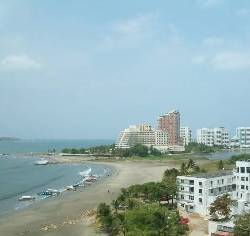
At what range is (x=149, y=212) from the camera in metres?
41.6

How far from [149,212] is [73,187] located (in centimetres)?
6351

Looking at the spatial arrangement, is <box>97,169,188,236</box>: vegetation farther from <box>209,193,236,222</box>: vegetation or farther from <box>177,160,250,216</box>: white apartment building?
<box>209,193,236,222</box>: vegetation

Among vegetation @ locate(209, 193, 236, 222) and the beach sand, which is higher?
vegetation @ locate(209, 193, 236, 222)

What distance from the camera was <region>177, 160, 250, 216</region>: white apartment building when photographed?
63.7 m

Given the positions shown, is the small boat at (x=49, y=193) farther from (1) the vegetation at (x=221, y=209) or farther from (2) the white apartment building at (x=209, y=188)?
(1) the vegetation at (x=221, y=209)

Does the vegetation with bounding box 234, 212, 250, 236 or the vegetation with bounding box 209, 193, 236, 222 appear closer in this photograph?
the vegetation with bounding box 234, 212, 250, 236

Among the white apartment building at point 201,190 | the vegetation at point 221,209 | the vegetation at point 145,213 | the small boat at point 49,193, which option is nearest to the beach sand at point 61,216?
the small boat at point 49,193

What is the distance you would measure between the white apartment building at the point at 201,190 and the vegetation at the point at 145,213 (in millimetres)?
1396

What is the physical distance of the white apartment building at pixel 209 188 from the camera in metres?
63.7

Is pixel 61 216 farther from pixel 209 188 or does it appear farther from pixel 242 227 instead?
pixel 242 227

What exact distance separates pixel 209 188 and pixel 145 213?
81.7ft

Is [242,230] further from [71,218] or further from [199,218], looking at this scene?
[71,218]

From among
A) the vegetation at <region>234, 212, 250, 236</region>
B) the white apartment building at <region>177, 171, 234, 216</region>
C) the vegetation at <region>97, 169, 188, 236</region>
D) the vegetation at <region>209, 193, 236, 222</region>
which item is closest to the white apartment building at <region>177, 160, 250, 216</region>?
the white apartment building at <region>177, 171, 234, 216</region>

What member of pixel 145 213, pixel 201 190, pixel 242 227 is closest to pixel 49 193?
pixel 201 190
